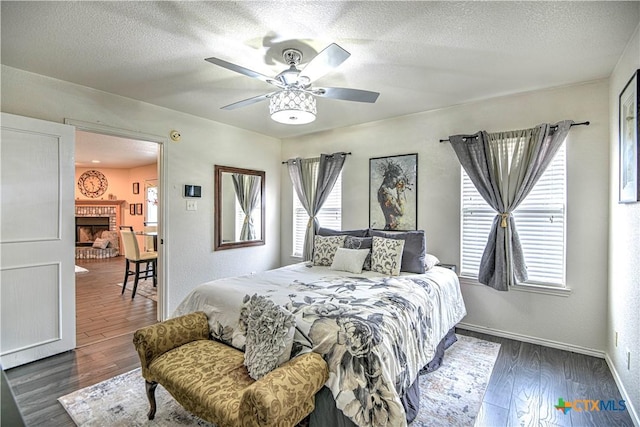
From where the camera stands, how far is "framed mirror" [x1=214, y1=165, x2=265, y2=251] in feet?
13.8

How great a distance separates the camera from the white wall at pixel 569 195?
2758mm

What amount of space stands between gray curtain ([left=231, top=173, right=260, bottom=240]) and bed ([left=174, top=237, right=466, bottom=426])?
1.79 m

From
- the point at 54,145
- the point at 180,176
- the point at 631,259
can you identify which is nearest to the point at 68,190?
the point at 54,145

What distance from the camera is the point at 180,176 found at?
376 cm

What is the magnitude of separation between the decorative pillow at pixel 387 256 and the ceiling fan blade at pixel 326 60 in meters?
1.78

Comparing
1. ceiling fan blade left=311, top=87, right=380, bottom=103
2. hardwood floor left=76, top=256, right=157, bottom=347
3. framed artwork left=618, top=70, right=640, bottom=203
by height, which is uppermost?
ceiling fan blade left=311, top=87, right=380, bottom=103

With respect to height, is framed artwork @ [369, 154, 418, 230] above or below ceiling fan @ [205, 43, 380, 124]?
below

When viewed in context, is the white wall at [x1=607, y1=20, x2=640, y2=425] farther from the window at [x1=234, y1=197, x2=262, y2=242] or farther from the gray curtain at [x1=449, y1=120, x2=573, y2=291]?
the window at [x1=234, y1=197, x2=262, y2=242]

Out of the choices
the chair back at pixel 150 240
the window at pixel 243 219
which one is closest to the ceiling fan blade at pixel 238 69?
the window at pixel 243 219

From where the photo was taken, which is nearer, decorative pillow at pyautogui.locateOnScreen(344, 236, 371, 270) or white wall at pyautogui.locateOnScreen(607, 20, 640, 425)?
white wall at pyautogui.locateOnScreen(607, 20, 640, 425)

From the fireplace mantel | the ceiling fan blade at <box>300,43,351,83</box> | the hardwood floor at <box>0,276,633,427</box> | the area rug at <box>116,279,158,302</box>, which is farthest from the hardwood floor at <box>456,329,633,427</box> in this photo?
the fireplace mantel

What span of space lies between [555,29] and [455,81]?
2.84 ft

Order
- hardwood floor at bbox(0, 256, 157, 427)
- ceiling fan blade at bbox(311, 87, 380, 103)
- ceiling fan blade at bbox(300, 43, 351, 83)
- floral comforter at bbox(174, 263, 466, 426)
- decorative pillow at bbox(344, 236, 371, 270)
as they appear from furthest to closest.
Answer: decorative pillow at bbox(344, 236, 371, 270)
ceiling fan blade at bbox(311, 87, 380, 103)
hardwood floor at bbox(0, 256, 157, 427)
ceiling fan blade at bbox(300, 43, 351, 83)
floral comforter at bbox(174, 263, 466, 426)

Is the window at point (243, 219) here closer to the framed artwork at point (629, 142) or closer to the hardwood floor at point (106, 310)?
the hardwood floor at point (106, 310)
